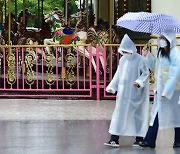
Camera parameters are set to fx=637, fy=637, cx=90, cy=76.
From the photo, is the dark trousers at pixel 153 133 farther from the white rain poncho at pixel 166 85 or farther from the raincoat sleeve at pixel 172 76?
the raincoat sleeve at pixel 172 76

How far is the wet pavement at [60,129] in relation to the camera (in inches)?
365

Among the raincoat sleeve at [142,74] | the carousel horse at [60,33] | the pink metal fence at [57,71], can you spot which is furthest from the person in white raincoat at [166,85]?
the carousel horse at [60,33]

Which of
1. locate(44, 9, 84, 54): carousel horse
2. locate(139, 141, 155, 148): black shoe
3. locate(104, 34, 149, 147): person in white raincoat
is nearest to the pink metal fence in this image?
locate(44, 9, 84, 54): carousel horse

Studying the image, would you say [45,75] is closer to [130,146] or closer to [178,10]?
[178,10]

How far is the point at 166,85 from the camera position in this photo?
8891mm

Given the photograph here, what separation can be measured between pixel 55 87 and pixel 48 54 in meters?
0.82

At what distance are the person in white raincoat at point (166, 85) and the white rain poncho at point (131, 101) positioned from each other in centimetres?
18

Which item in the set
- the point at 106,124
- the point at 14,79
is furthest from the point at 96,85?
the point at 106,124

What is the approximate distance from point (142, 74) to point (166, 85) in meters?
0.53

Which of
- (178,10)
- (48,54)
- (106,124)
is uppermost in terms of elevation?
(178,10)

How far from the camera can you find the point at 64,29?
17.6 meters

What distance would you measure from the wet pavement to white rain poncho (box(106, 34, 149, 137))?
306 mm

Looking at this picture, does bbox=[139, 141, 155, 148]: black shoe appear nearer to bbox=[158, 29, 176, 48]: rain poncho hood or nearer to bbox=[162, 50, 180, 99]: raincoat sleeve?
bbox=[162, 50, 180, 99]: raincoat sleeve

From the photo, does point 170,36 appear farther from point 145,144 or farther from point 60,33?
point 60,33
